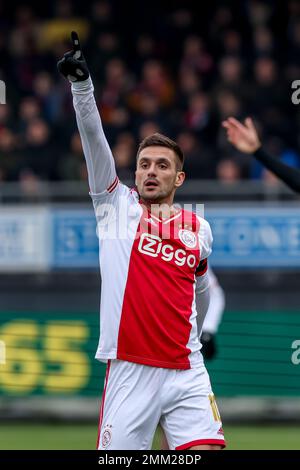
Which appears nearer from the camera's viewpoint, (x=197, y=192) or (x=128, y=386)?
(x=128, y=386)

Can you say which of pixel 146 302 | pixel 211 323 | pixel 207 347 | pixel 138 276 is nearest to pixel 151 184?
pixel 138 276

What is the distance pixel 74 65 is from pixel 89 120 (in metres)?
0.32

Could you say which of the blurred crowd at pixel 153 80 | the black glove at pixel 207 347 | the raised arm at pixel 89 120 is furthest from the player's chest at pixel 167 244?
the blurred crowd at pixel 153 80

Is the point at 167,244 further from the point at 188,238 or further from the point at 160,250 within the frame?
the point at 188,238

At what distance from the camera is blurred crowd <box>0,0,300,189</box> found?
15453 millimetres

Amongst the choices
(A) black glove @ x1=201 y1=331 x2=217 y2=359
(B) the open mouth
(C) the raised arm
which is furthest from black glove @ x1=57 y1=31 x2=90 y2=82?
(A) black glove @ x1=201 y1=331 x2=217 y2=359

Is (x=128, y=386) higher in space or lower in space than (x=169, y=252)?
lower

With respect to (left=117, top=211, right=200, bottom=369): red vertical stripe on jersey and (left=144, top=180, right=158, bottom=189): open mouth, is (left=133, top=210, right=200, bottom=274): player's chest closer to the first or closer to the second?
(left=117, top=211, right=200, bottom=369): red vertical stripe on jersey

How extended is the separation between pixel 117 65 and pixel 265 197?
485cm

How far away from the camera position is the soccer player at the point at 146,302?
21.5 feet

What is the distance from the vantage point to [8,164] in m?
15.3

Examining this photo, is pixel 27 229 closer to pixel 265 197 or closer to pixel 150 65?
pixel 265 197
